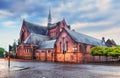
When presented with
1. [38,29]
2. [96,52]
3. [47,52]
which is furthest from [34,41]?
[96,52]

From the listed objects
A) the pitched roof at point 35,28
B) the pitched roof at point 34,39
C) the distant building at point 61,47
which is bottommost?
the distant building at point 61,47

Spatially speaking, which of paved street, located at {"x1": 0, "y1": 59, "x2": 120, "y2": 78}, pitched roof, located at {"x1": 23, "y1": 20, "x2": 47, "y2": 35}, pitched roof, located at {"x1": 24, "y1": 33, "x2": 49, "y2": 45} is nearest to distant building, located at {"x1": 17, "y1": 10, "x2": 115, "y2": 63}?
pitched roof, located at {"x1": 24, "y1": 33, "x2": 49, "y2": 45}

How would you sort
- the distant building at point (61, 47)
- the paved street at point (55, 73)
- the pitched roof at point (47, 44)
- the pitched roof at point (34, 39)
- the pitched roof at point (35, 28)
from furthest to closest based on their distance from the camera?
the pitched roof at point (35, 28) → the pitched roof at point (34, 39) → the pitched roof at point (47, 44) → the distant building at point (61, 47) → the paved street at point (55, 73)

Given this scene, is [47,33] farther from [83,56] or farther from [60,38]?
[83,56]

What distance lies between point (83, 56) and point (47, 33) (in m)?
39.2

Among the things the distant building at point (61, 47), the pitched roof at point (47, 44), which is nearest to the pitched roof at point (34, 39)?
the distant building at point (61, 47)

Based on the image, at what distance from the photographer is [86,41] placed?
71500 millimetres

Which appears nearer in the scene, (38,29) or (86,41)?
(86,41)

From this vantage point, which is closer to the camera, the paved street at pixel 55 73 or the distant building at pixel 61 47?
the paved street at pixel 55 73

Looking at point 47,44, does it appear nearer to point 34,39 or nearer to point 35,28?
point 34,39

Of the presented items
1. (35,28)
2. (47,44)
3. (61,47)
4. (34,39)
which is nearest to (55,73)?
(61,47)

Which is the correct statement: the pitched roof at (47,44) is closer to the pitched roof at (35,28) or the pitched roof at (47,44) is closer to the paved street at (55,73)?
the pitched roof at (35,28)

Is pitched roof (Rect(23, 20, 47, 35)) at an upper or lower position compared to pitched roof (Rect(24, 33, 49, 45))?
upper

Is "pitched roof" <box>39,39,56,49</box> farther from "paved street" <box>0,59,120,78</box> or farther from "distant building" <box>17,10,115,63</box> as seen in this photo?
"paved street" <box>0,59,120,78</box>
